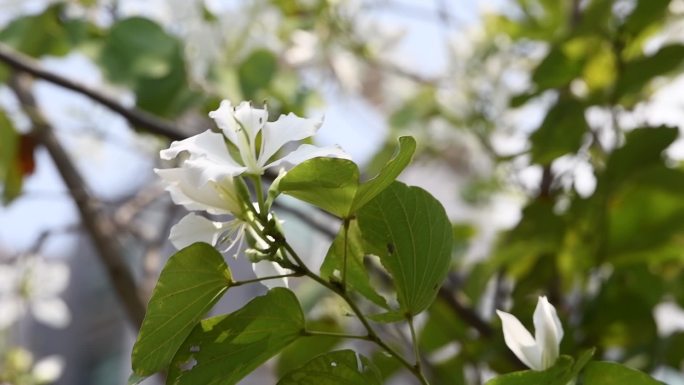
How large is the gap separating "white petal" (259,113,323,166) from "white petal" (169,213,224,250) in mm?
35

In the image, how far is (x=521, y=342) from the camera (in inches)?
14.1

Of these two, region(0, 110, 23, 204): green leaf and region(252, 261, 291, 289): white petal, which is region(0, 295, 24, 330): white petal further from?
region(252, 261, 291, 289): white petal

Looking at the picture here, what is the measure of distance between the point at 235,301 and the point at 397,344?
2.39 meters

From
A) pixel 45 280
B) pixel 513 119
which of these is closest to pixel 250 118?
pixel 513 119

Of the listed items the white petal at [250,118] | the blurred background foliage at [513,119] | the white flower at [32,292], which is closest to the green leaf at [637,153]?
the blurred background foliage at [513,119]

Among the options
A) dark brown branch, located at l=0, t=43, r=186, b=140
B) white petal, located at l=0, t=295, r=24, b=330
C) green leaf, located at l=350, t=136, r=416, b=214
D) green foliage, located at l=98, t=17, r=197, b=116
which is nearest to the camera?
green leaf, located at l=350, t=136, r=416, b=214

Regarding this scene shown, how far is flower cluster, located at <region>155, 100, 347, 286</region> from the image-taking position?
0.31m

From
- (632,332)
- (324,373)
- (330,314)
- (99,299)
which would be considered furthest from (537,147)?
(99,299)

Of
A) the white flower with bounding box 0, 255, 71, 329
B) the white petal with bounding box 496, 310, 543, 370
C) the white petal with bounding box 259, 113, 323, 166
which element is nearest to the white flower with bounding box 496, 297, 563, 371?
the white petal with bounding box 496, 310, 543, 370

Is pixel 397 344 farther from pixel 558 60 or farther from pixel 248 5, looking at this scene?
pixel 248 5

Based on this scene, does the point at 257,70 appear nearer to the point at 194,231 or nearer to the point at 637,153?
the point at 637,153

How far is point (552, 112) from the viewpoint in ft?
2.36

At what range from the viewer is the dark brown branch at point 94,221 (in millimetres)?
853

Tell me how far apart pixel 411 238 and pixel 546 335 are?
0.20ft
